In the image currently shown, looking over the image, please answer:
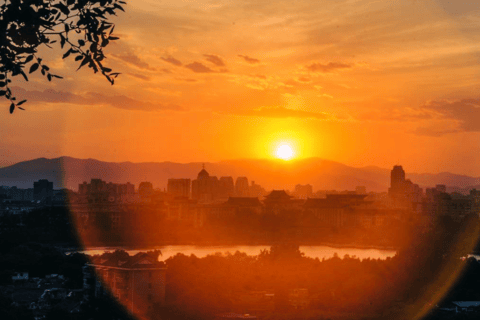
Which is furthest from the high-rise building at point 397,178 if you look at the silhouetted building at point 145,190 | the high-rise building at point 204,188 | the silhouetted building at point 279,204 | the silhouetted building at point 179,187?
the silhouetted building at point 145,190

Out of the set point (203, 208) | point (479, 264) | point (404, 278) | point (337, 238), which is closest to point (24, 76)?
point (404, 278)

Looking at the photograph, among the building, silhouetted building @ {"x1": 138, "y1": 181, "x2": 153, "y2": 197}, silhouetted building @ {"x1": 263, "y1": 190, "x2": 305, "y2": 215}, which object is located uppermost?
silhouetted building @ {"x1": 138, "y1": 181, "x2": 153, "y2": 197}

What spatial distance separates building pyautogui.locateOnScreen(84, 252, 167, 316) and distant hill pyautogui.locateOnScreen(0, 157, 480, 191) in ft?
181

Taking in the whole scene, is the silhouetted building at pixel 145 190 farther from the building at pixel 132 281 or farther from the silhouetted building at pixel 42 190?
the building at pixel 132 281

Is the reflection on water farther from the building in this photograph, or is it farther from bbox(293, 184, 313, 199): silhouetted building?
bbox(293, 184, 313, 199): silhouetted building

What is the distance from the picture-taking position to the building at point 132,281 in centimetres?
1205

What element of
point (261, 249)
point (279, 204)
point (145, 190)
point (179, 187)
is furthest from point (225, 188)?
point (261, 249)

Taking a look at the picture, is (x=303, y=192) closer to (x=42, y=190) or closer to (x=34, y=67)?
(x=42, y=190)

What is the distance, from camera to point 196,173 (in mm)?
76500

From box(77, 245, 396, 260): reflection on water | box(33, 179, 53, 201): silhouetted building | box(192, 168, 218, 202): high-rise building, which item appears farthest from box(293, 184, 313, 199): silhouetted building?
box(77, 245, 396, 260): reflection on water

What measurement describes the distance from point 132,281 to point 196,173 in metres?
64.0

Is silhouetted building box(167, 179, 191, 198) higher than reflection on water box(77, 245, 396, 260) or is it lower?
higher

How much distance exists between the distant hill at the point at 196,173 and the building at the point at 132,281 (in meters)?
55.1

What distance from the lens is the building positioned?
12.0 metres
